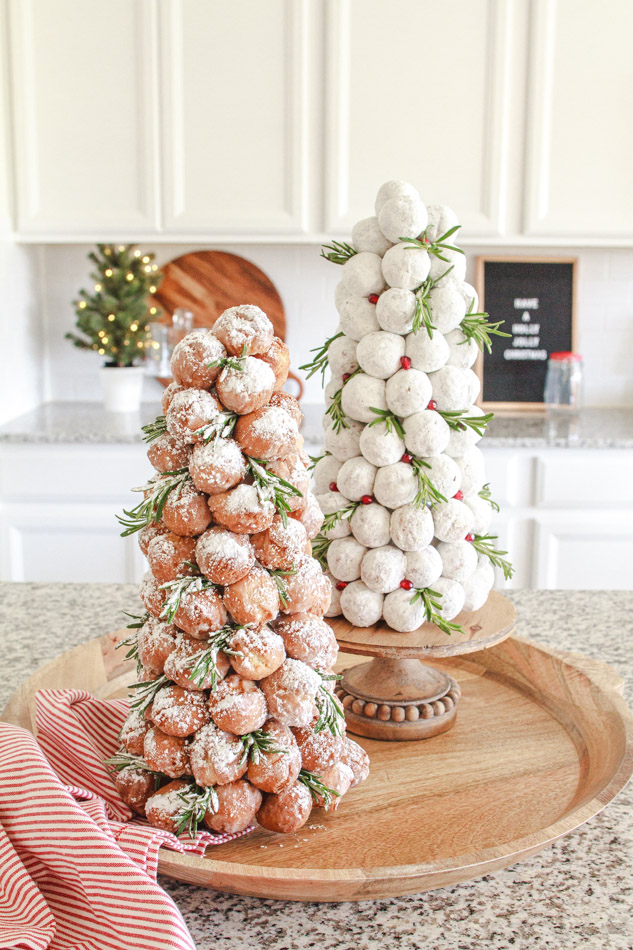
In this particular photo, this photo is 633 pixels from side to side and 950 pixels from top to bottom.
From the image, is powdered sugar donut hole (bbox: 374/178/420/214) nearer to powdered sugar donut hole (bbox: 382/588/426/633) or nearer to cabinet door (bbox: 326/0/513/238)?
powdered sugar donut hole (bbox: 382/588/426/633)

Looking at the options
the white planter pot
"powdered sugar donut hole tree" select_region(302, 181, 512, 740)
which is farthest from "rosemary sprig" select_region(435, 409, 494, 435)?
the white planter pot

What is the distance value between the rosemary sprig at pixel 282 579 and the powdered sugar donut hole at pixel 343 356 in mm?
282

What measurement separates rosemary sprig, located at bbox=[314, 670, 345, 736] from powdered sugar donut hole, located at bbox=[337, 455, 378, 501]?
0.20m

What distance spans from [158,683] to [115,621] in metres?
0.54

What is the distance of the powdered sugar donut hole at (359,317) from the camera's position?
2.62ft

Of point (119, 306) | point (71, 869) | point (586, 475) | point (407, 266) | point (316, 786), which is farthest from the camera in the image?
point (119, 306)

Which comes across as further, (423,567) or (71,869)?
Answer: (423,567)

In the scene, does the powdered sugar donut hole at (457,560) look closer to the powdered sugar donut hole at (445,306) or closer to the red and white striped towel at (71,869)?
the powdered sugar donut hole at (445,306)

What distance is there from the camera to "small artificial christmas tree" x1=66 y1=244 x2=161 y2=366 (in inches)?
110

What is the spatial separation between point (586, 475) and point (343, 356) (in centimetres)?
186

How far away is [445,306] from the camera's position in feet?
2.57

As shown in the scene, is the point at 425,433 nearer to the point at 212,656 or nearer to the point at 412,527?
the point at 412,527

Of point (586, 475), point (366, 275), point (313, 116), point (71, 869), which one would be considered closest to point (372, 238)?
point (366, 275)

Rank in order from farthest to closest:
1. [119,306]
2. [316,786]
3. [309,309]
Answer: [309,309] → [119,306] → [316,786]
